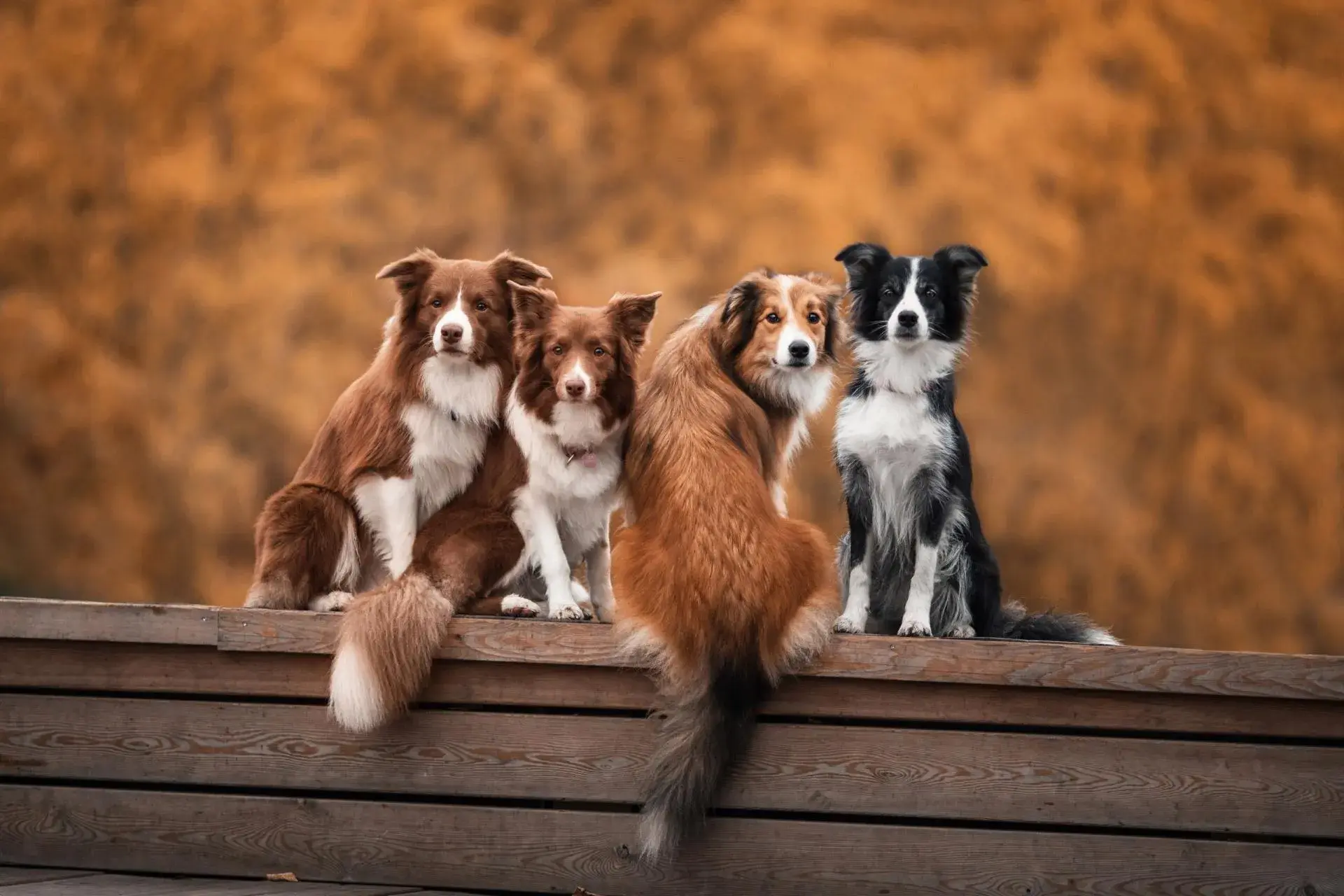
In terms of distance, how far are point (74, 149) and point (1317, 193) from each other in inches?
137

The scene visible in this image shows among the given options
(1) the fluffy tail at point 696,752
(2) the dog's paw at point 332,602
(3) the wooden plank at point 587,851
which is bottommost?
(3) the wooden plank at point 587,851

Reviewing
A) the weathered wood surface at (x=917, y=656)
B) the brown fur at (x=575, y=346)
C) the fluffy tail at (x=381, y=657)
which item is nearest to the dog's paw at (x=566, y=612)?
the weathered wood surface at (x=917, y=656)

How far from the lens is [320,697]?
2.34 meters

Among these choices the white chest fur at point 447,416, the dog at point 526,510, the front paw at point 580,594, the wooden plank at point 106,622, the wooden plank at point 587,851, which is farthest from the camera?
the front paw at point 580,594

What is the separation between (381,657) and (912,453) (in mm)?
1014

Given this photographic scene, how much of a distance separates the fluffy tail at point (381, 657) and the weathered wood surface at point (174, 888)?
28 cm

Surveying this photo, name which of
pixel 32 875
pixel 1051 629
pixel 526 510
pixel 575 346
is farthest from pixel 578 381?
pixel 32 875

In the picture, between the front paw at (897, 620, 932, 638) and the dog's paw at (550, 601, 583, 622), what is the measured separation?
0.60 meters

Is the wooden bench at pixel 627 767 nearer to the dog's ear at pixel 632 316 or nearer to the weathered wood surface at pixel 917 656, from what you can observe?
the weathered wood surface at pixel 917 656

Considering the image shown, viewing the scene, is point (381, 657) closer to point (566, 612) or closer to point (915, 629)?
point (566, 612)

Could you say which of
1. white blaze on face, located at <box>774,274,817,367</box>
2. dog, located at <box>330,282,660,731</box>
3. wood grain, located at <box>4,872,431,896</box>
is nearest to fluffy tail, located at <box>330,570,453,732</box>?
dog, located at <box>330,282,660,731</box>

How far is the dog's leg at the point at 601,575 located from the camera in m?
2.59

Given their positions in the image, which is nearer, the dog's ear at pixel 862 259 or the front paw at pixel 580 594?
the dog's ear at pixel 862 259

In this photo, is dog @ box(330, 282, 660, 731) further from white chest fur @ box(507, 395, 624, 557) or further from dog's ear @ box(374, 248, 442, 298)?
dog's ear @ box(374, 248, 442, 298)
